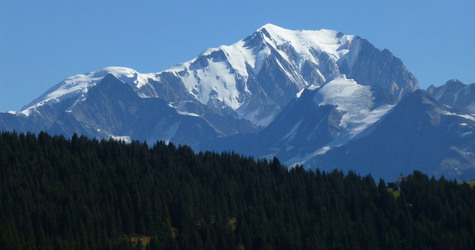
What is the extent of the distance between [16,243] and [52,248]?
9208mm

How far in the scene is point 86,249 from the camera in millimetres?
197875

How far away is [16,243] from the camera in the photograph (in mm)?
191500

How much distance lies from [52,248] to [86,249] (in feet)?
24.8

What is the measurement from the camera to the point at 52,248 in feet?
649

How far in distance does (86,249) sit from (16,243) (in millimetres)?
15573
